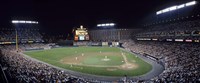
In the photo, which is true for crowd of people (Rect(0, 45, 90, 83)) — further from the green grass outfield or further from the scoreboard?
the scoreboard

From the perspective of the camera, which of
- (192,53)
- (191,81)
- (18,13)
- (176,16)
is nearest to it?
(191,81)

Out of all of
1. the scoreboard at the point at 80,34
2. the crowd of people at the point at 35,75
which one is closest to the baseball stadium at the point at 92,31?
the scoreboard at the point at 80,34

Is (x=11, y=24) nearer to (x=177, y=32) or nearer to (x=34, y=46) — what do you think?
(x=34, y=46)

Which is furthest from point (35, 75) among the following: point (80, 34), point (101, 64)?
point (80, 34)

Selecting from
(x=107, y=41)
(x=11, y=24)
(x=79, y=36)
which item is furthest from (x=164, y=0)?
(x=11, y=24)

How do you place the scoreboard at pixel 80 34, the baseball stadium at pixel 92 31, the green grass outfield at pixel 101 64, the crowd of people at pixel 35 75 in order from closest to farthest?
the crowd of people at pixel 35 75 → the green grass outfield at pixel 101 64 → the baseball stadium at pixel 92 31 → the scoreboard at pixel 80 34

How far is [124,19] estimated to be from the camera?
4040 inches

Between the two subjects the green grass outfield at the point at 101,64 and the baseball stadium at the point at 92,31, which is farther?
the baseball stadium at the point at 92,31

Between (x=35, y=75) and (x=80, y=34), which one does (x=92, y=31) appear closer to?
(x=80, y=34)

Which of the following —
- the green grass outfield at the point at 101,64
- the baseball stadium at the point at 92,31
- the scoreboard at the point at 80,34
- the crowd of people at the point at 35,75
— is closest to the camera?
the crowd of people at the point at 35,75

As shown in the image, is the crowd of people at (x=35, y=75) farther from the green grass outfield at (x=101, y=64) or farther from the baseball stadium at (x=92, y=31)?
the baseball stadium at (x=92, y=31)

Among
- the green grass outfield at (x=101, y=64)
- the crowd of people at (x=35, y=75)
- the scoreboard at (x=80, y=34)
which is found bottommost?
the green grass outfield at (x=101, y=64)

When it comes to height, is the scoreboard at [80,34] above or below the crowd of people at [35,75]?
above

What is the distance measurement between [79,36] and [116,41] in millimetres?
21818
